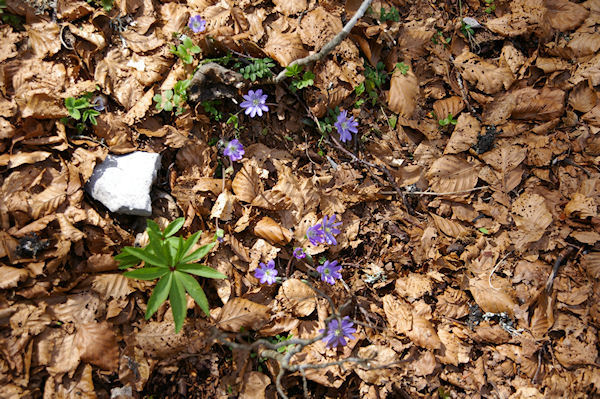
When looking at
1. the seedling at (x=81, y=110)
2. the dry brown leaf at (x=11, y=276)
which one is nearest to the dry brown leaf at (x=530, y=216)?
the seedling at (x=81, y=110)

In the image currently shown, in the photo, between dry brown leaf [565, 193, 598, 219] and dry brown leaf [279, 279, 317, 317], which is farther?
dry brown leaf [565, 193, 598, 219]

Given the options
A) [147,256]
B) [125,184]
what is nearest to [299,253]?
[147,256]

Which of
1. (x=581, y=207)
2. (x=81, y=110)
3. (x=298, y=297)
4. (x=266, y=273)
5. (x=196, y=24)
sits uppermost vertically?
(x=196, y=24)

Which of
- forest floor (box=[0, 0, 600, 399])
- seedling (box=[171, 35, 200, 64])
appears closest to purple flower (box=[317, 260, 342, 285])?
forest floor (box=[0, 0, 600, 399])

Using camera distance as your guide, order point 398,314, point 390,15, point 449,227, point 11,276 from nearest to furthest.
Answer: point 11,276 < point 398,314 < point 449,227 < point 390,15

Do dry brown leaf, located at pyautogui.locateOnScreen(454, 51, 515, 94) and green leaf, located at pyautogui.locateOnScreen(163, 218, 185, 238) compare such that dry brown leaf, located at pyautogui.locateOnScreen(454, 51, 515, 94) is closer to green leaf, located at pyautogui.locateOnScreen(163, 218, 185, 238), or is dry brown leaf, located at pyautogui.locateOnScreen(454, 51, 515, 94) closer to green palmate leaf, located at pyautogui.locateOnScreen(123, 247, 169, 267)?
green leaf, located at pyautogui.locateOnScreen(163, 218, 185, 238)

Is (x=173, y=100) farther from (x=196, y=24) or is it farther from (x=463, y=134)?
(x=463, y=134)

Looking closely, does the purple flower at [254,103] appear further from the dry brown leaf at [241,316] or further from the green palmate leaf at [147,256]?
the dry brown leaf at [241,316]
